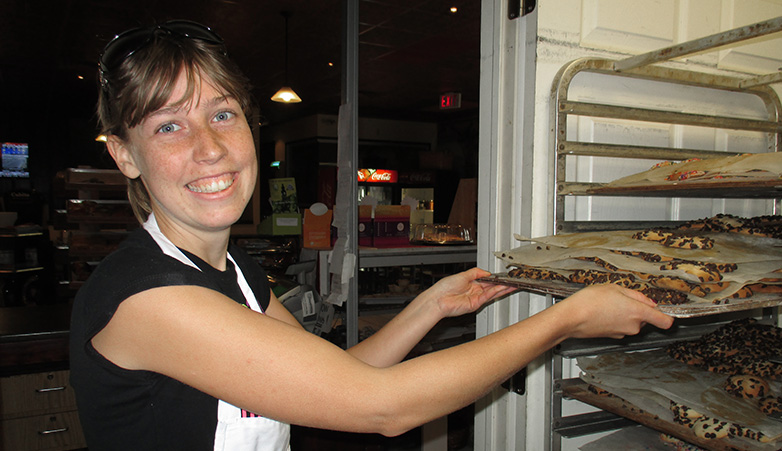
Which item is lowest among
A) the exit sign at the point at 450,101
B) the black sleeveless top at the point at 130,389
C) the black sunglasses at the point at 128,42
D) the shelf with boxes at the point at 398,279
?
the shelf with boxes at the point at 398,279

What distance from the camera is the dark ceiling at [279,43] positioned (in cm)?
576

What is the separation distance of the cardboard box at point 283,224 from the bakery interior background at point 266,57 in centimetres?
175

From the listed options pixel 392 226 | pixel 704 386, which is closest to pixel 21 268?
pixel 392 226

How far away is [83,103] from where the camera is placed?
423 inches

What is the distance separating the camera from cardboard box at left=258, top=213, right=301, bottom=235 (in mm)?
4695

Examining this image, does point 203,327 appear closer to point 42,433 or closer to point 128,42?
point 128,42

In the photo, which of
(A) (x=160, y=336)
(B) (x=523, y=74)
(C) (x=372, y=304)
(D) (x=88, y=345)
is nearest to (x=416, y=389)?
(A) (x=160, y=336)

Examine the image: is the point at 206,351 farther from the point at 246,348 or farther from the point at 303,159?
the point at 303,159

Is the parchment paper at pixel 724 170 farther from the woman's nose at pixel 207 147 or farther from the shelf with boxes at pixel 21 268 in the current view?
the shelf with boxes at pixel 21 268

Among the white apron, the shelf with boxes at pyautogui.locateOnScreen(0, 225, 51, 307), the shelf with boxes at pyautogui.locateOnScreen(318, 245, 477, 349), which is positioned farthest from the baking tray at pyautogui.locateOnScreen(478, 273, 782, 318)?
the shelf with boxes at pyautogui.locateOnScreen(0, 225, 51, 307)

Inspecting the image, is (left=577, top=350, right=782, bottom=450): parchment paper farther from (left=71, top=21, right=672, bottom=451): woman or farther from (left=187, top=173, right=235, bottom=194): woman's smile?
(left=187, top=173, right=235, bottom=194): woman's smile

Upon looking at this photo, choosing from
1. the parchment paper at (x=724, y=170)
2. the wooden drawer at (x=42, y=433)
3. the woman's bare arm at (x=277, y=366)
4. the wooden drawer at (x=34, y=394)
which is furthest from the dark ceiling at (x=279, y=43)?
the parchment paper at (x=724, y=170)

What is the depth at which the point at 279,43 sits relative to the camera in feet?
23.4

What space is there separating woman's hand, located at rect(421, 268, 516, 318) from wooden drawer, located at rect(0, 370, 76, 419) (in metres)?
2.21
